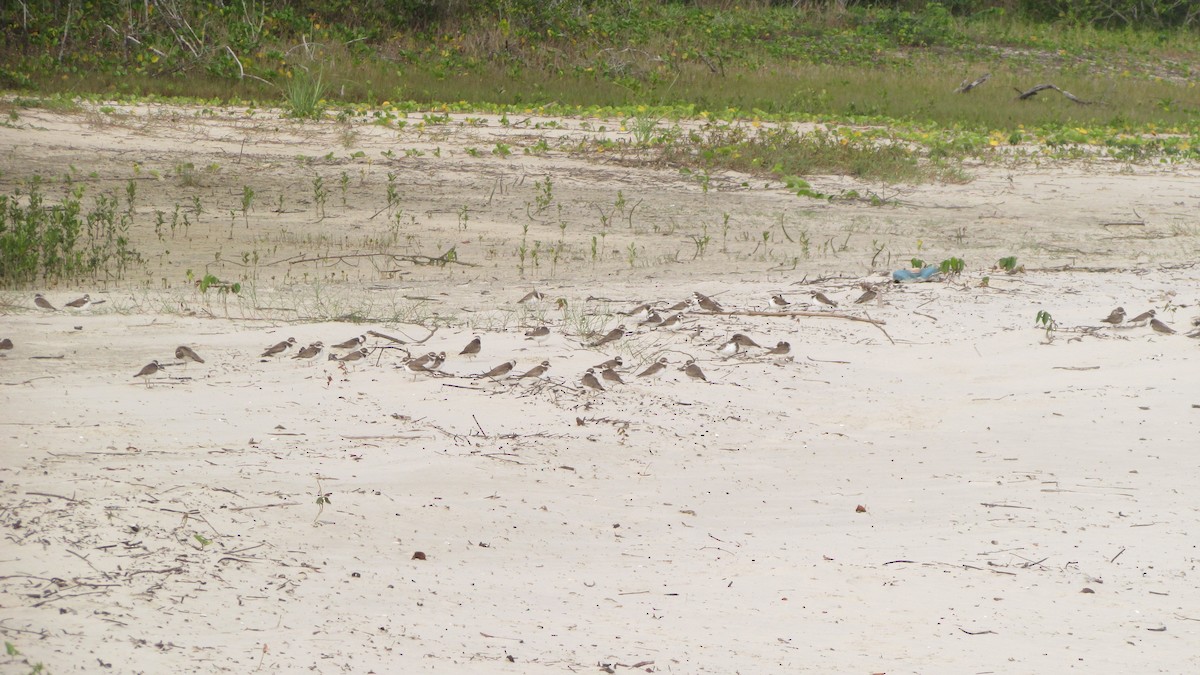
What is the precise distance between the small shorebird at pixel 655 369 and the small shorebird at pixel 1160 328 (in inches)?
87.1

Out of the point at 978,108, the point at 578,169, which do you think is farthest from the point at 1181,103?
the point at 578,169

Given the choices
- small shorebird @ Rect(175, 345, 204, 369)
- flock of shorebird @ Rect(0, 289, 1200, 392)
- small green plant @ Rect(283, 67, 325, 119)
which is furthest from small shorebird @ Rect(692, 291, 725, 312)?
small green plant @ Rect(283, 67, 325, 119)

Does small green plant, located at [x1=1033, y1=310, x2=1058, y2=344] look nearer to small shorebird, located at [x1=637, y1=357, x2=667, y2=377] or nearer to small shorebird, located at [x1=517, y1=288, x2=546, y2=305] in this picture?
small shorebird, located at [x1=637, y1=357, x2=667, y2=377]

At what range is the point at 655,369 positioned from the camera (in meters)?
4.77

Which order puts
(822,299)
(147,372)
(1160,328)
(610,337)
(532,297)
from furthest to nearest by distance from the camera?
(532,297)
(822,299)
(1160,328)
(610,337)
(147,372)

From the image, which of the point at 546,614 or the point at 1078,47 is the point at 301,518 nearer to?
the point at 546,614

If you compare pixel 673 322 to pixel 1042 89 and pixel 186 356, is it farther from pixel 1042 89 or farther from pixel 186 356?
pixel 1042 89

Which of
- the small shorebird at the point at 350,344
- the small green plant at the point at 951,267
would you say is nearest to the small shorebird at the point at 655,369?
the small shorebird at the point at 350,344

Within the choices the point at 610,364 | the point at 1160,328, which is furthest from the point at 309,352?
the point at 1160,328

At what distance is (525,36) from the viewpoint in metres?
16.2

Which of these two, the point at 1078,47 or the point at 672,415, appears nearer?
the point at 672,415

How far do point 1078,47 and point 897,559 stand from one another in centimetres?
2020

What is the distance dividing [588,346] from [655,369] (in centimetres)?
46

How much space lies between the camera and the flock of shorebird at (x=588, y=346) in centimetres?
462
